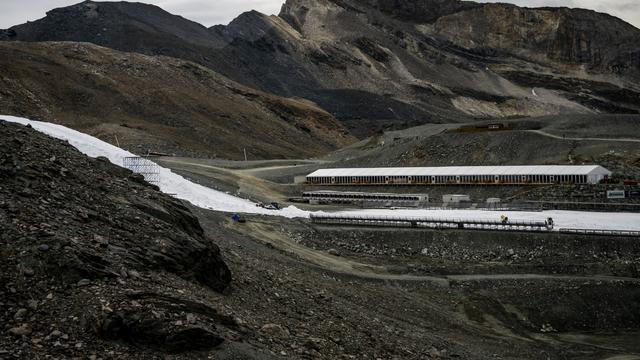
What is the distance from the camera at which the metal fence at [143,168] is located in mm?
55219

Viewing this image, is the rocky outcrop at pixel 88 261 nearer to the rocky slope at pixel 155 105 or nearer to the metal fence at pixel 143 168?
the metal fence at pixel 143 168

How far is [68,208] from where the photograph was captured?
24.6 meters

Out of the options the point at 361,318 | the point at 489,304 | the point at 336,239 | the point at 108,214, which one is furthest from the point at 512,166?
the point at 108,214

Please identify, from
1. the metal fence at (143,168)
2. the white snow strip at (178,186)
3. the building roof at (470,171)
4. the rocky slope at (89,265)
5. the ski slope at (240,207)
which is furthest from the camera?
the building roof at (470,171)

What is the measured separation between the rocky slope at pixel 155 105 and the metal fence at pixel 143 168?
99.2 feet

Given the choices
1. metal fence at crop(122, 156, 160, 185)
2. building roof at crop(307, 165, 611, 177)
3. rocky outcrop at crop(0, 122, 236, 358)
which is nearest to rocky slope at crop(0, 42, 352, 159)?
building roof at crop(307, 165, 611, 177)

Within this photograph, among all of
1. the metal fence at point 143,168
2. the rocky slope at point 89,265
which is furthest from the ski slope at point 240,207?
the rocky slope at point 89,265

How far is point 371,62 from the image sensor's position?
6983 inches

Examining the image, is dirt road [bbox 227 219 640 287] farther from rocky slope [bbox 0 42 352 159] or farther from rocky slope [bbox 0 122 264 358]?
rocky slope [bbox 0 42 352 159]

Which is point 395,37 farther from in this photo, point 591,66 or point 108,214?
point 108,214

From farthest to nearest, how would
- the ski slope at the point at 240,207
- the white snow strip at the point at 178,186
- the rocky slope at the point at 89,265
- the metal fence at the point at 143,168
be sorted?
the metal fence at the point at 143,168, the white snow strip at the point at 178,186, the ski slope at the point at 240,207, the rocky slope at the point at 89,265

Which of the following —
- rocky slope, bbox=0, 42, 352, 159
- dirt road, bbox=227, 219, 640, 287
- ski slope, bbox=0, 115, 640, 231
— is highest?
rocky slope, bbox=0, 42, 352, 159

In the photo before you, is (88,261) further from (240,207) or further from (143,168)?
(240,207)

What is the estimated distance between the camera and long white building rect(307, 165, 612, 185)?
61.9 metres
